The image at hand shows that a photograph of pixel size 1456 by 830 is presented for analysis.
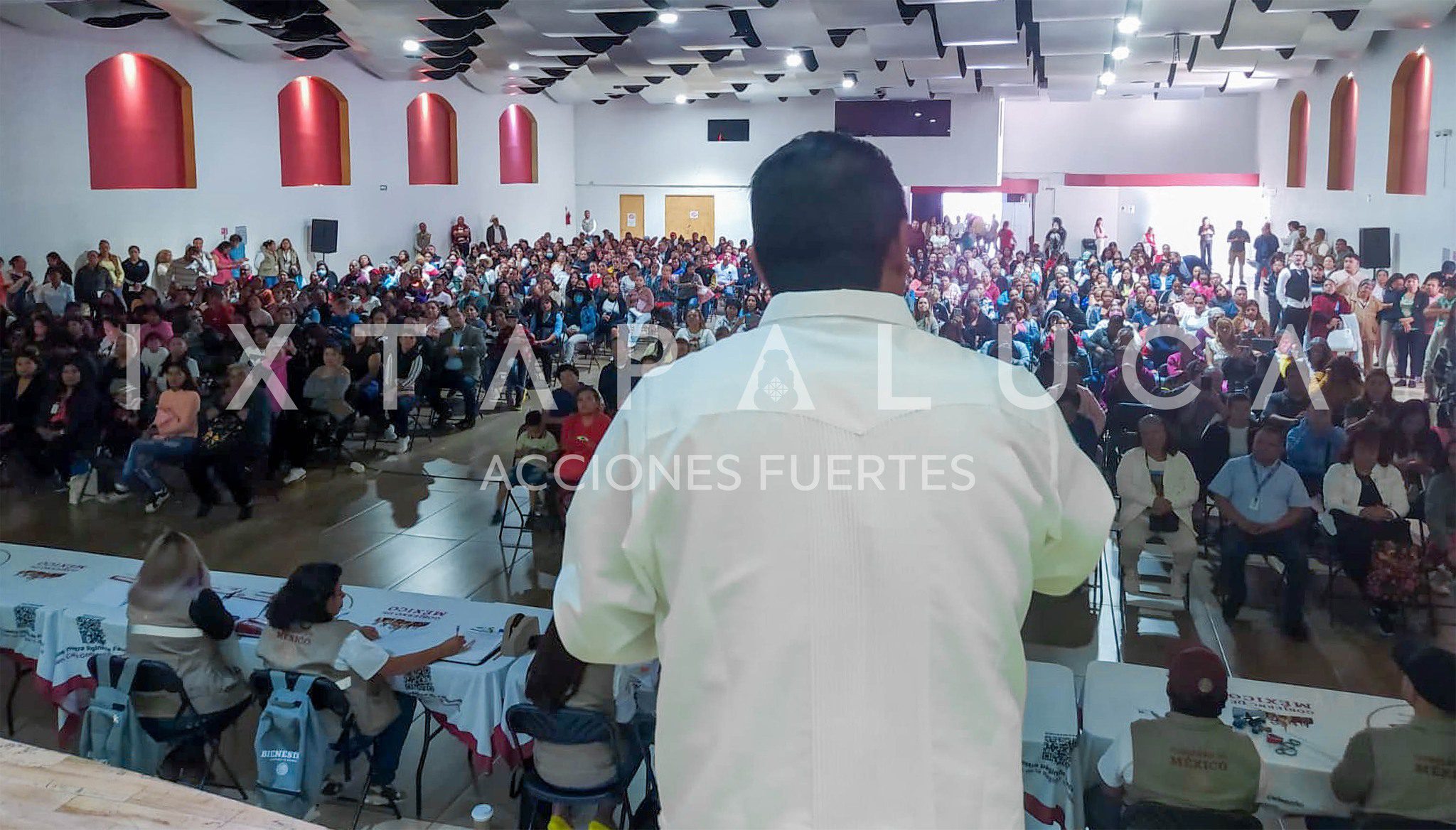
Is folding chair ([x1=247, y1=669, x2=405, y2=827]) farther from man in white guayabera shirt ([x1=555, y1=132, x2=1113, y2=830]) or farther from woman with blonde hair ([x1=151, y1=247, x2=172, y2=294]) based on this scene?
woman with blonde hair ([x1=151, y1=247, x2=172, y2=294])

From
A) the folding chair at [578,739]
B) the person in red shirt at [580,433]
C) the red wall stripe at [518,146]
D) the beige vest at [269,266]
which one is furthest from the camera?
the red wall stripe at [518,146]

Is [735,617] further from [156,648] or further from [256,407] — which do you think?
[256,407]

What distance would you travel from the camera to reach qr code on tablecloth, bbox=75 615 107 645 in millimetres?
4039

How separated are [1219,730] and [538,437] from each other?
469cm

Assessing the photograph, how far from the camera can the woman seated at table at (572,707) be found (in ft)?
11.2

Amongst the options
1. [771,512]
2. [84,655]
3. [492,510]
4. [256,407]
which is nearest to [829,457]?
[771,512]

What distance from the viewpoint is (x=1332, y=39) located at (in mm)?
14633

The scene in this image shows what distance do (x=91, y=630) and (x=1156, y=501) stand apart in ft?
15.1

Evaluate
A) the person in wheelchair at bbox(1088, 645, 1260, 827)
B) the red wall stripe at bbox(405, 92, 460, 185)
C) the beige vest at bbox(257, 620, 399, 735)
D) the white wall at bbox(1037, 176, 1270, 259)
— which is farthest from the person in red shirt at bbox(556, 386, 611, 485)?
the white wall at bbox(1037, 176, 1270, 259)

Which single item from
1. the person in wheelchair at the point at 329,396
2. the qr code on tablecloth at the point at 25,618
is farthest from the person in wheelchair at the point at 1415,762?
the person in wheelchair at the point at 329,396

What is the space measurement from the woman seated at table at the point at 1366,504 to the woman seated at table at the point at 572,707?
3.87 meters

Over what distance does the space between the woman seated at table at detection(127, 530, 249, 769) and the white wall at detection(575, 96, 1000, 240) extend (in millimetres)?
21392

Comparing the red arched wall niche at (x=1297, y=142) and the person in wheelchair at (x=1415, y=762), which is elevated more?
the red arched wall niche at (x=1297, y=142)

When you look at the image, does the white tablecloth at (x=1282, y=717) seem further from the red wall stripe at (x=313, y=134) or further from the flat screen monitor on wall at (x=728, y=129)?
the flat screen monitor on wall at (x=728, y=129)
